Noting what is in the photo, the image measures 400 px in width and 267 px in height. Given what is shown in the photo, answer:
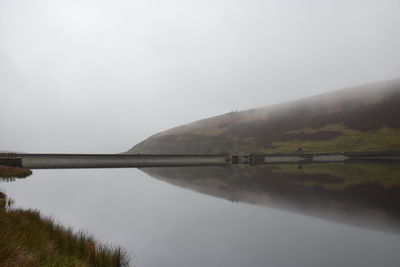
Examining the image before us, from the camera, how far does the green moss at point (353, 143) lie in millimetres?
119750

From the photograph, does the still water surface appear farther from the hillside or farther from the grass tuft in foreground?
the hillside

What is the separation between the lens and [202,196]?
31062 millimetres

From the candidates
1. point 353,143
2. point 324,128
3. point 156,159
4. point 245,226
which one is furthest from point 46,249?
point 324,128

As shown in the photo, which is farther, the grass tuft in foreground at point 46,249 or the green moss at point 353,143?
the green moss at point 353,143

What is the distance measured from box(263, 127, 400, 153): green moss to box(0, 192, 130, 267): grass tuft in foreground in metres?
123

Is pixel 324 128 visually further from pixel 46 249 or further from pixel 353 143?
pixel 46 249

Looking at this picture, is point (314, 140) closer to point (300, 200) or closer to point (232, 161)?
point (232, 161)

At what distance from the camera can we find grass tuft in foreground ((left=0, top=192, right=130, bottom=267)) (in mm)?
7594

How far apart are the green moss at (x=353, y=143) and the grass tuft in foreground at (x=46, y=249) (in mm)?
122692

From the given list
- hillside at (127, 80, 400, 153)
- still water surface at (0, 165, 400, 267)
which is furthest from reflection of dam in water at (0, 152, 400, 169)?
still water surface at (0, 165, 400, 267)

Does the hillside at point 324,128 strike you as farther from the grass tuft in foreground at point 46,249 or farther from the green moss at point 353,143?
the grass tuft in foreground at point 46,249

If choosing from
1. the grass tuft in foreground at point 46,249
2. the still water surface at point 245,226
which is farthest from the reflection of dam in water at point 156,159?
the grass tuft in foreground at point 46,249

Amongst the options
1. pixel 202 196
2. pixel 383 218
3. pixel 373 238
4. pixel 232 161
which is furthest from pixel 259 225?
pixel 232 161

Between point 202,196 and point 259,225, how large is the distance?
1269cm
